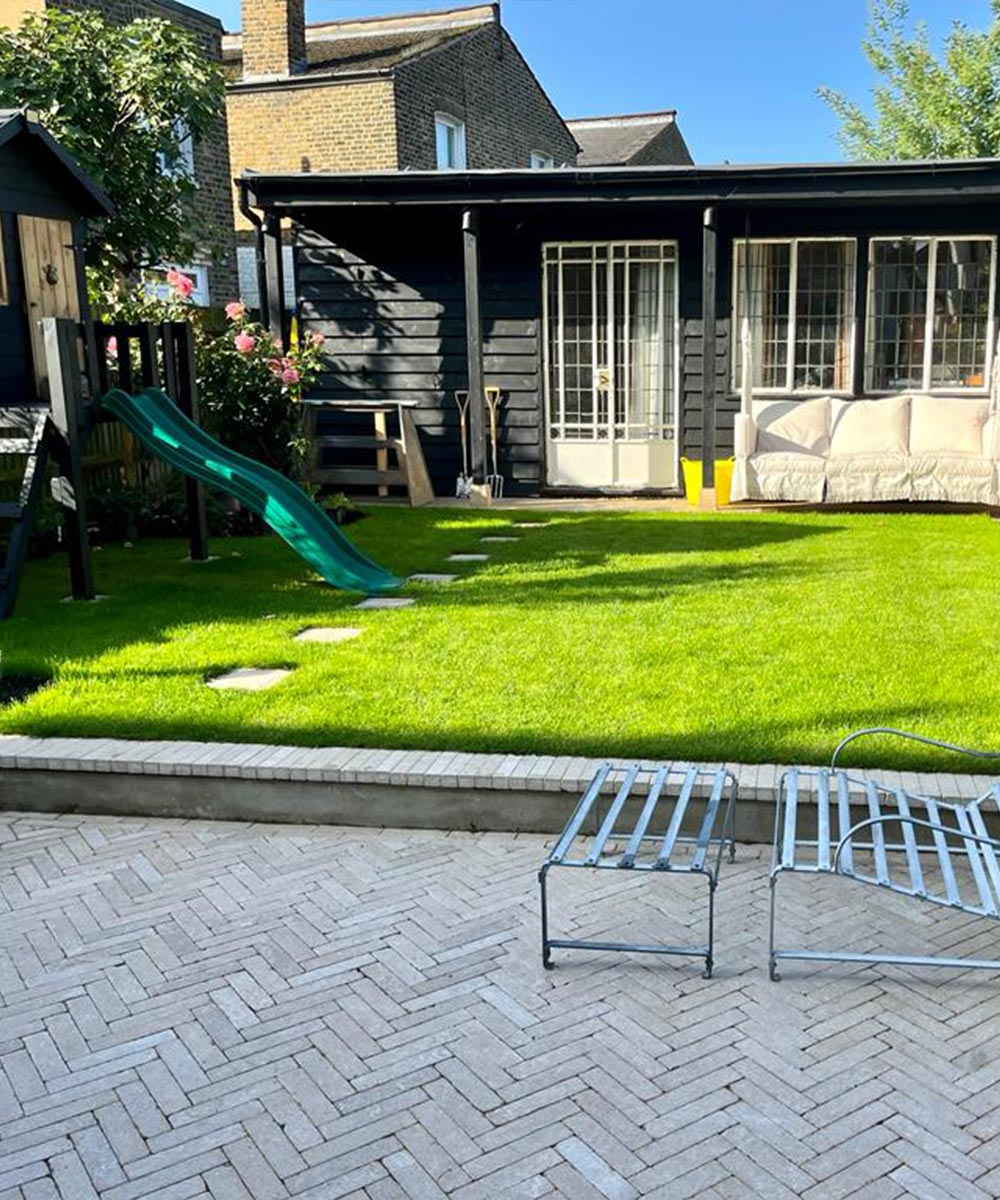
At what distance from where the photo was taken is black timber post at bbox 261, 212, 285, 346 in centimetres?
1191

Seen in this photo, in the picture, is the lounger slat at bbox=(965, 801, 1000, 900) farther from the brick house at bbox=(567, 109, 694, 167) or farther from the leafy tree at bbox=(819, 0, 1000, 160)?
the leafy tree at bbox=(819, 0, 1000, 160)

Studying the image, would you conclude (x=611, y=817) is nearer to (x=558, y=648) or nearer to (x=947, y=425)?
(x=558, y=648)

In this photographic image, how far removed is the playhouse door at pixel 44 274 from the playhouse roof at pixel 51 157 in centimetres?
23

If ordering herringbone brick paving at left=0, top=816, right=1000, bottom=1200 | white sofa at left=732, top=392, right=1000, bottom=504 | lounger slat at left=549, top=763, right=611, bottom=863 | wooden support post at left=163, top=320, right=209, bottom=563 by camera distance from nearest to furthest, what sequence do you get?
herringbone brick paving at left=0, top=816, right=1000, bottom=1200 < lounger slat at left=549, top=763, right=611, bottom=863 < wooden support post at left=163, top=320, right=209, bottom=563 < white sofa at left=732, top=392, right=1000, bottom=504

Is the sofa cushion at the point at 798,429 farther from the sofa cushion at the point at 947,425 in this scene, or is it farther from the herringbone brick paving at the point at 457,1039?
the herringbone brick paving at the point at 457,1039

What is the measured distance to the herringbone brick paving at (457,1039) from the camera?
8.15ft

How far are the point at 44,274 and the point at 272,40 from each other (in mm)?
13593

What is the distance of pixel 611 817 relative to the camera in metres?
3.57

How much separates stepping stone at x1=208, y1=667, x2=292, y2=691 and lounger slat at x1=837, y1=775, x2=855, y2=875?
268cm

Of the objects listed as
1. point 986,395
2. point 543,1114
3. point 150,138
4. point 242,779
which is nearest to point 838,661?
point 242,779

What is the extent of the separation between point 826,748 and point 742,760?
1.07 feet

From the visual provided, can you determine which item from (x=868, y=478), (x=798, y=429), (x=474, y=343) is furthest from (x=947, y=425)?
(x=474, y=343)

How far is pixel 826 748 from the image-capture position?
4.38 metres

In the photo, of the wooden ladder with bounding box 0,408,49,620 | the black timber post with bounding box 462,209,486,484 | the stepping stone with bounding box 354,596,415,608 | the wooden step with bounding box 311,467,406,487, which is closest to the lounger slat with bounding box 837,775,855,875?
the stepping stone with bounding box 354,596,415,608
